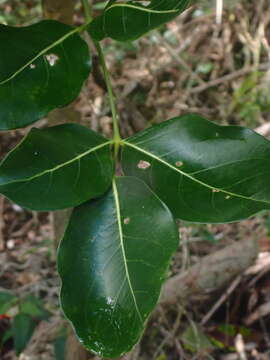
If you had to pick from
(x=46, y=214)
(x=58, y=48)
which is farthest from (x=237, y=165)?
(x=46, y=214)

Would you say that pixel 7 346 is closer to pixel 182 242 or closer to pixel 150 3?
pixel 182 242

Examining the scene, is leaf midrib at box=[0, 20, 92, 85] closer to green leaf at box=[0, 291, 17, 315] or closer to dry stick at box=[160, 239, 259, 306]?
green leaf at box=[0, 291, 17, 315]

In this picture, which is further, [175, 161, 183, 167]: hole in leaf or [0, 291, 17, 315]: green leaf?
[0, 291, 17, 315]: green leaf

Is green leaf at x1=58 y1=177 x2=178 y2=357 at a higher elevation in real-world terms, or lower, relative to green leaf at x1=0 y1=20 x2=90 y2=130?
lower

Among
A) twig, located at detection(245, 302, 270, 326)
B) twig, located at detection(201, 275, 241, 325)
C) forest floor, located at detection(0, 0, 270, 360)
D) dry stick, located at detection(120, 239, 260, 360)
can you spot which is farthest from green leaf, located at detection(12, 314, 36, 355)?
twig, located at detection(245, 302, 270, 326)

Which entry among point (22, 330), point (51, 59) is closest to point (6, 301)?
point (22, 330)

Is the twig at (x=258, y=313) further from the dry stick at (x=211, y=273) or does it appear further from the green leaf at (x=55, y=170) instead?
the green leaf at (x=55, y=170)

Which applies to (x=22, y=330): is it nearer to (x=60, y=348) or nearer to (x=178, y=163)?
(x=60, y=348)
